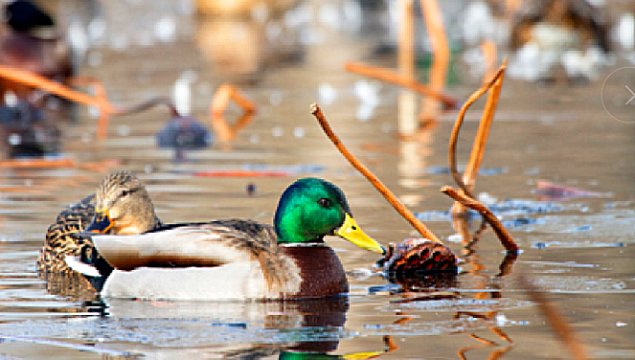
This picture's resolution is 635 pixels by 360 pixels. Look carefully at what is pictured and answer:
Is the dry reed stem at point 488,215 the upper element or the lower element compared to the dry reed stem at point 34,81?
lower

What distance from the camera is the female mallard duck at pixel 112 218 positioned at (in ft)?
19.6

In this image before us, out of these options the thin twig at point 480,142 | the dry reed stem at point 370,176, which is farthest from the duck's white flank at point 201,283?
the thin twig at point 480,142

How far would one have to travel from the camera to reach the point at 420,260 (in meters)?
6.10

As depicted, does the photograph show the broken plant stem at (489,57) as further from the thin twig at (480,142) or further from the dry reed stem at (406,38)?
the thin twig at (480,142)

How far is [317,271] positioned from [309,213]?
291mm

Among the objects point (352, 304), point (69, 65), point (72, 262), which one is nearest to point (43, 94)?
point (69, 65)

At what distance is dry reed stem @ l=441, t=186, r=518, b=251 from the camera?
609cm

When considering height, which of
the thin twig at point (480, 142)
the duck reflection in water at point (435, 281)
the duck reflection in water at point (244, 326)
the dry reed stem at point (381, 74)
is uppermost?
the dry reed stem at point (381, 74)

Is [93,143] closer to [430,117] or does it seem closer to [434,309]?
[430,117]

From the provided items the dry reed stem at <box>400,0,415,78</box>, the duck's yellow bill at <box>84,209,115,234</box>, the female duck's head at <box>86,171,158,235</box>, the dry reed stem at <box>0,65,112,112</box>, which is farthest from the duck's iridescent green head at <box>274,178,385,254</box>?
the dry reed stem at <box>400,0,415,78</box>

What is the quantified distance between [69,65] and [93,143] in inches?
182

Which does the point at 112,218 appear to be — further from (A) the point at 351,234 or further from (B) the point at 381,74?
(B) the point at 381,74

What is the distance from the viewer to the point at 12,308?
210 inches

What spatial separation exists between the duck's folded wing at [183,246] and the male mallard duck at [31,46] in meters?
11.0
